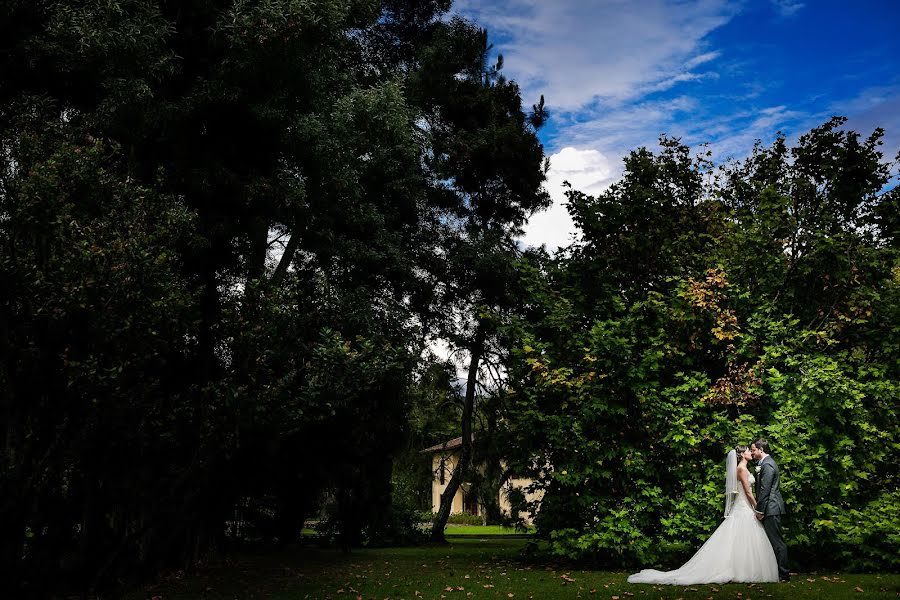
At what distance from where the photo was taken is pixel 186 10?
1515 cm

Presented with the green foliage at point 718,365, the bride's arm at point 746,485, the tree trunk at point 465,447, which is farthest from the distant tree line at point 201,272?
the bride's arm at point 746,485

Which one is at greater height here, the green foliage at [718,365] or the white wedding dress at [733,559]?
the green foliage at [718,365]

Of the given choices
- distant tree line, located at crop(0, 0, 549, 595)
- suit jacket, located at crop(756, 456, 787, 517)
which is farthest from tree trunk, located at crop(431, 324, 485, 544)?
suit jacket, located at crop(756, 456, 787, 517)

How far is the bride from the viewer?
11594mm

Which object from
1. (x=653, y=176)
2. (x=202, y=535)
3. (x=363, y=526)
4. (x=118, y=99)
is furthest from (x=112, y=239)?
(x=363, y=526)

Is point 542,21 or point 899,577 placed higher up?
point 542,21

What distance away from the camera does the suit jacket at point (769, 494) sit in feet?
40.2

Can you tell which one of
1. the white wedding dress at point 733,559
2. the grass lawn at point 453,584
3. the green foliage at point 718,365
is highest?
the green foliage at point 718,365

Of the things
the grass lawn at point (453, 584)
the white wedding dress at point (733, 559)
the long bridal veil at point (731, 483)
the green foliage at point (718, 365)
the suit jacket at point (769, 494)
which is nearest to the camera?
the grass lawn at point (453, 584)

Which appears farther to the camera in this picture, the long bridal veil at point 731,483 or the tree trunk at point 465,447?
the tree trunk at point 465,447

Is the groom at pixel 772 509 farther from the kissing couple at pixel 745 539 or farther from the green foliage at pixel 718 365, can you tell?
the green foliage at pixel 718 365

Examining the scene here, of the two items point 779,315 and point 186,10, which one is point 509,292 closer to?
point 779,315

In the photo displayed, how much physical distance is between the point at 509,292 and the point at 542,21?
1331 cm

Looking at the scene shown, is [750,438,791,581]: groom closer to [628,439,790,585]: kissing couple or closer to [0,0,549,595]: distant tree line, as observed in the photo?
[628,439,790,585]: kissing couple
